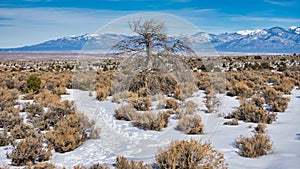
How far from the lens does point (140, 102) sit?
388 inches

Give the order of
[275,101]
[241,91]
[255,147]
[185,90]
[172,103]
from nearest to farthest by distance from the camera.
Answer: [255,147] → [172,103] → [185,90] → [275,101] → [241,91]

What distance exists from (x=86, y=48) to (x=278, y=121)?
20.0 feet

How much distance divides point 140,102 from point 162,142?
2.87 metres

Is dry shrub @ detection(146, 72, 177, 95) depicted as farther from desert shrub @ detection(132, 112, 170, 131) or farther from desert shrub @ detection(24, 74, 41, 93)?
desert shrub @ detection(24, 74, 41, 93)

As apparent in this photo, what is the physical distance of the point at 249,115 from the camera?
→ 29.8 ft

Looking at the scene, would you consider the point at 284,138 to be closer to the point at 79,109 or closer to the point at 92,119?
the point at 92,119

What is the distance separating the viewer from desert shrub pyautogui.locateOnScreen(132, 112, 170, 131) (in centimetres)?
816

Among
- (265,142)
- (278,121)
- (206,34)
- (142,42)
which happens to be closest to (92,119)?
(142,42)

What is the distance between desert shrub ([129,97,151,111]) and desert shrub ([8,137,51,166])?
3826 mm

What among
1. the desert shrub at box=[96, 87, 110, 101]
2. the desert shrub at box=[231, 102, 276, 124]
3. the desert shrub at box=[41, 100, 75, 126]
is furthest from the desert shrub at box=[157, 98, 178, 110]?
the desert shrub at box=[41, 100, 75, 126]

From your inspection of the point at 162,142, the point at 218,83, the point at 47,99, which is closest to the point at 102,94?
the point at 47,99

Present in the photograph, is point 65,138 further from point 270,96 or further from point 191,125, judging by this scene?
point 270,96

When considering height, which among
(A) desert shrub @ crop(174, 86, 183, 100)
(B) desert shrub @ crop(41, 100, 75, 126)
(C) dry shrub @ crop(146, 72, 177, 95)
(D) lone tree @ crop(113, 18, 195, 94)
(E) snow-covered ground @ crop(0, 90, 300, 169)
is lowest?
(E) snow-covered ground @ crop(0, 90, 300, 169)

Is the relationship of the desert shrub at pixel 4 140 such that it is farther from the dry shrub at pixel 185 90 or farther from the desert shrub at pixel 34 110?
the dry shrub at pixel 185 90
